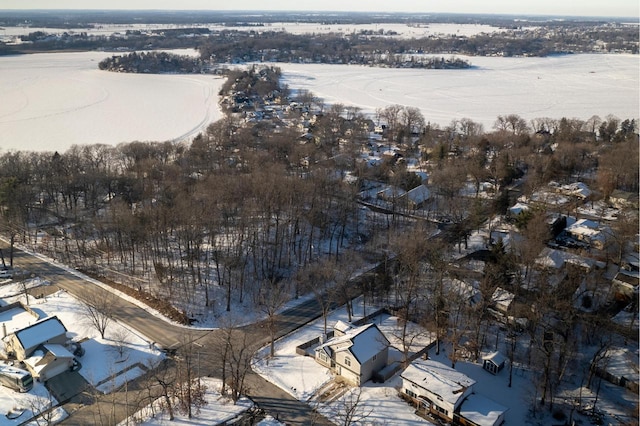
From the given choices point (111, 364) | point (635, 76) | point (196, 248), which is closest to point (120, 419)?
point (111, 364)

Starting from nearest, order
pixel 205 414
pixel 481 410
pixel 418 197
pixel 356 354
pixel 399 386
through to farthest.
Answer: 1. pixel 481 410
2. pixel 205 414
3. pixel 356 354
4. pixel 399 386
5. pixel 418 197

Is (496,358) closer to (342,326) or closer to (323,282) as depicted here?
(342,326)

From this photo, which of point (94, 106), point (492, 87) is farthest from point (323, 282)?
point (492, 87)

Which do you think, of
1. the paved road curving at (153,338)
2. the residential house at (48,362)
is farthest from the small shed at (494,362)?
the residential house at (48,362)

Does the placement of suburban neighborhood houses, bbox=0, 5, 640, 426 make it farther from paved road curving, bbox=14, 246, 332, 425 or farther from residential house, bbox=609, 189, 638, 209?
residential house, bbox=609, 189, 638, 209

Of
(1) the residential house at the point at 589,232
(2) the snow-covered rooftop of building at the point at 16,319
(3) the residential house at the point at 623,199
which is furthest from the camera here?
(3) the residential house at the point at 623,199

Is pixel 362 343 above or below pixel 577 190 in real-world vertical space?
below

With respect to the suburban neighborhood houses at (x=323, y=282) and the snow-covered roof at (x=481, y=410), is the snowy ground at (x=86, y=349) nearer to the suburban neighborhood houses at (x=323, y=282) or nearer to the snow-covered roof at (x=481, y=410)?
the suburban neighborhood houses at (x=323, y=282)
